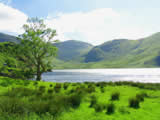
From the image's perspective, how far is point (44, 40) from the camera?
1565 inches

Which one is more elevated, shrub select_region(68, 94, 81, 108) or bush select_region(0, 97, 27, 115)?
bush select_region(0, 97, 27, 115)

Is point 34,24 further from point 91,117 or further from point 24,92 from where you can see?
point 91,117

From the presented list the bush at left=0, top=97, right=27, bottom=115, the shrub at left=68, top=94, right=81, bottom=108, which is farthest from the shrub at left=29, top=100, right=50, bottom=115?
the shrub at left=68, top=94, right=81, bottom=108

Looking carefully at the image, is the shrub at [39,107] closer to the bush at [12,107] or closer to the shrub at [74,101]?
the bush at [12,107]

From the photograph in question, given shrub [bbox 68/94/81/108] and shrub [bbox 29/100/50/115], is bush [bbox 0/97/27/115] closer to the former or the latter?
shrub [bbox 29/100/50/115]

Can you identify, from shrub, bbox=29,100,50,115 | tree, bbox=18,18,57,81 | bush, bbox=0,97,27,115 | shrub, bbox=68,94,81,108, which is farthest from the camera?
tree, bbox=18,18,57,81

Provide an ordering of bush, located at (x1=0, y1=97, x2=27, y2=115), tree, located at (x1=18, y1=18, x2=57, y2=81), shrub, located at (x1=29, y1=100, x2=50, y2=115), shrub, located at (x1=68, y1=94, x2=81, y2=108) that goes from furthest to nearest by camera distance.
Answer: tree, located at (x1=18, y1=18, x2=57, y2=81), shrub, located at (x1=68, y1=94, x2=81, y2=108), shrub, located at (x1=29, y1=100, x2=50, y2=115), bush, located at (x1=0, y1=97, x2=27, y2=115)

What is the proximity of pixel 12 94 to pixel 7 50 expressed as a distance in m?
32.3

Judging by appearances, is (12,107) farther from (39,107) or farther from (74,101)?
(74,101)

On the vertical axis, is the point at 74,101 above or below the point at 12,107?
below

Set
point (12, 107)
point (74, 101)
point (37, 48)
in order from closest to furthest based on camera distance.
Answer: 1. point (12, 107)
2. point (74, 101)
3. point (37, 48)

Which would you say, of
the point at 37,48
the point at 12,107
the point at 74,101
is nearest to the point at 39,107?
the point at 12,107

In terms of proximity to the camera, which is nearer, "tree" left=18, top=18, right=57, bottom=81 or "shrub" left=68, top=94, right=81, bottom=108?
"shrub" left=68, top=94, right=81, bottom=108

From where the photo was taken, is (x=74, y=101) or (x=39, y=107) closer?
(x=39, y=107)
